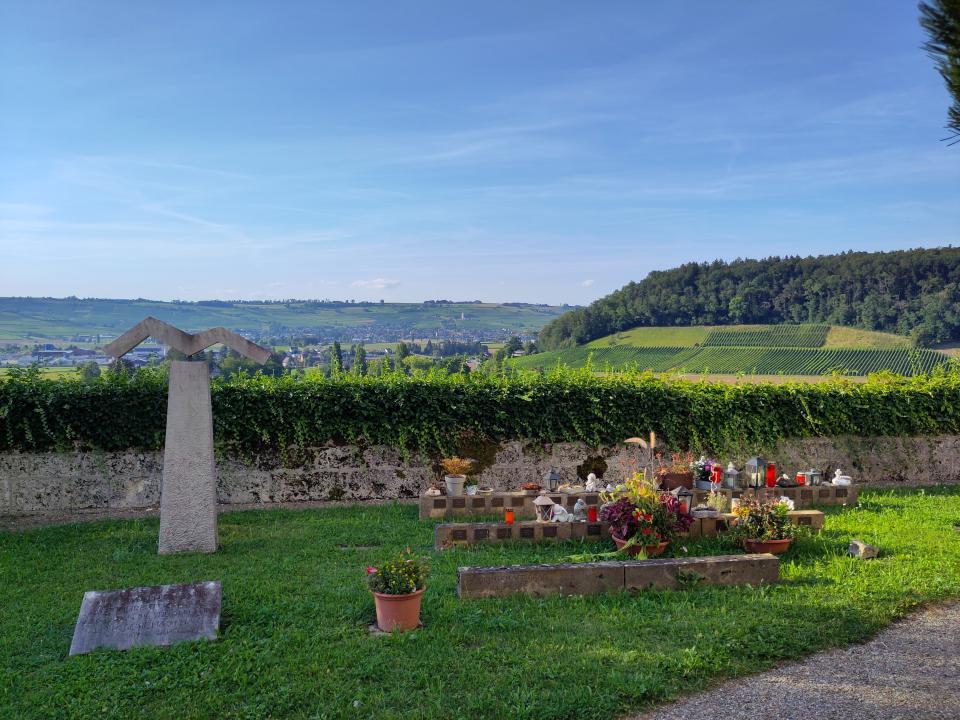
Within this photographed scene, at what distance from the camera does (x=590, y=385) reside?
1212cm

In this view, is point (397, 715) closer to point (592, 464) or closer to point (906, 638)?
point (906, 638)

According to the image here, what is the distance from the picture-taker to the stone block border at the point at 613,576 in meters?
6.57

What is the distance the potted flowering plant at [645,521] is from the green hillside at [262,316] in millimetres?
43338

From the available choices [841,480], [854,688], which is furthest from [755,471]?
[854,688]

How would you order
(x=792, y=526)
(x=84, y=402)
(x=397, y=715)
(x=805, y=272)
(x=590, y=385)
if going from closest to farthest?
(x=397, y=715), (x=792, y=526), (x=84, y=402), (x=590, y=385), (x=805, y=272)

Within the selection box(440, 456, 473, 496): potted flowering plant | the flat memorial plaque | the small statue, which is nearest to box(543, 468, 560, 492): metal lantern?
box(440, 456, 473, 496): potted flowering plant

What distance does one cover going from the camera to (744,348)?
43.1 metres

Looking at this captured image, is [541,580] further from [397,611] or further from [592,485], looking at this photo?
[592,485]

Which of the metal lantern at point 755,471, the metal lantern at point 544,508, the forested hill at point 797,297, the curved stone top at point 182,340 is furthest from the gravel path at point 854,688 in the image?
the forested hill at point 797,297

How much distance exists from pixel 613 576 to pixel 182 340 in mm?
5564

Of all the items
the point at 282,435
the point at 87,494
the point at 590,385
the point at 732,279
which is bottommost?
the point at 87,494

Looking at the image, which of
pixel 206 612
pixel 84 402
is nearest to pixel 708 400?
pixel 206 612

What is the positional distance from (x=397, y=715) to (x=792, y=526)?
5567 millimetres

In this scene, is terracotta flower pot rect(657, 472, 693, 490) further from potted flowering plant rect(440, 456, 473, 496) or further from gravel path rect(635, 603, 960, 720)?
gravel path rect(635, 603, 960, 720)
